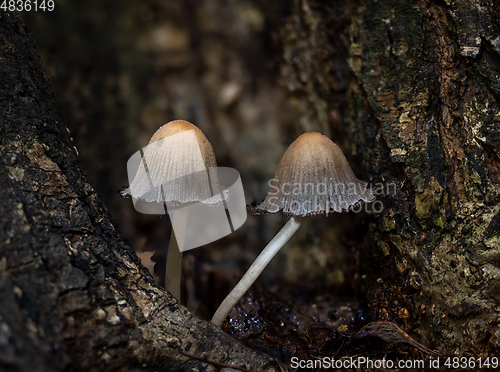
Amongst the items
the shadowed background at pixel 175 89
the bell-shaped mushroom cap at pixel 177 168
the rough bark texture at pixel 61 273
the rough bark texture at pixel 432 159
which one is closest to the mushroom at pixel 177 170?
the bell-shaped mushroom cap at pixel 177 168

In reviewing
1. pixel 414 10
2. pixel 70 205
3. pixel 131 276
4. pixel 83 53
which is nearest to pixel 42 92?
pixel 70 205

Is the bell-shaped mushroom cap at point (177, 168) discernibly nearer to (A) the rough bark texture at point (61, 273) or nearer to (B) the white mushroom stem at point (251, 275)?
(A) the rough bark texture at point (61, 273)

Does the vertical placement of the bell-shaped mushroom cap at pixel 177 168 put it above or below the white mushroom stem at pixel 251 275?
above

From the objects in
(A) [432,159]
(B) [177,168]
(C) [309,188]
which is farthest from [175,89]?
(A) [432,159]

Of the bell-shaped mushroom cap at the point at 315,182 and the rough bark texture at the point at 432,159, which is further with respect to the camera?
the bell-shaped mushroom cap at the point at 315,182

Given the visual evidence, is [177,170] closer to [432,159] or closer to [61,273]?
[61,273]

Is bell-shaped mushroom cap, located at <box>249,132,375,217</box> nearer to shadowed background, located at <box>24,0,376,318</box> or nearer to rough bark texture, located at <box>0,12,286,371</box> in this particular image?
rough bark texture, located at <box>0,12,286,371</box>
